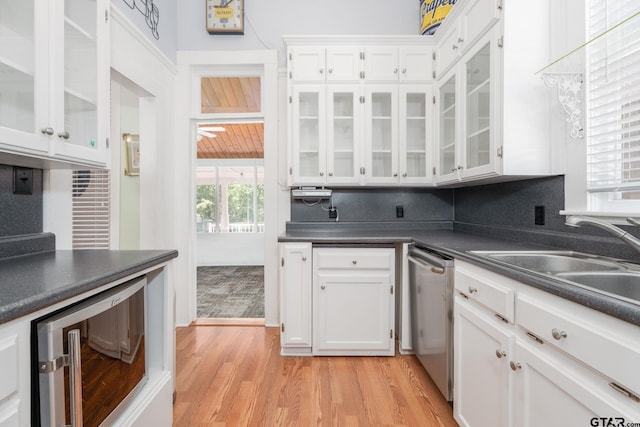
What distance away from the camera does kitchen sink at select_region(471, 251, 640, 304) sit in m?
1.06

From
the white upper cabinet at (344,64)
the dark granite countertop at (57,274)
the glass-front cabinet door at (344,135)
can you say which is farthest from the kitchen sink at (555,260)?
the white upper cabinet at (344,64)

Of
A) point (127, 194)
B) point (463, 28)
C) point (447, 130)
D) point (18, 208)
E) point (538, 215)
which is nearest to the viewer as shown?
point (18, 208)

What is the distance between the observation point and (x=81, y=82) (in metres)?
1.37

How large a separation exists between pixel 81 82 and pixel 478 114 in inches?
83.1

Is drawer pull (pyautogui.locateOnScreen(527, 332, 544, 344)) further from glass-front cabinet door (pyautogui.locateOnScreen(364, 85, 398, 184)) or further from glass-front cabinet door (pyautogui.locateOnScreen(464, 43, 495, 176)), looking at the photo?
glass-front cabinet door (pyautogui.locateOnScreen(364, 85, 398, 184))

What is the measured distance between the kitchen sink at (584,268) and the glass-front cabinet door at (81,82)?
1.79m

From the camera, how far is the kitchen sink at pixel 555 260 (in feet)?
4.45

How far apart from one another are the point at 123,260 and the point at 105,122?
68 cm

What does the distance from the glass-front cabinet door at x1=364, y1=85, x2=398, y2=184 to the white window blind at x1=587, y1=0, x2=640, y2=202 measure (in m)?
1.32

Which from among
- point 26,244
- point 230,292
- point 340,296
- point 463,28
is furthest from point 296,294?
point 463,28

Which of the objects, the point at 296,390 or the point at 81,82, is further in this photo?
the point at 296,390

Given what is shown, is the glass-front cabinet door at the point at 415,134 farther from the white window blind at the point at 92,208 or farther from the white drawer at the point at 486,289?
the white window blind at the point at 92,208

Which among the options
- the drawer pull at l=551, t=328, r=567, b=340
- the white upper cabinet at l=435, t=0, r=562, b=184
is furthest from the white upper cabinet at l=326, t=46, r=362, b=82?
the drawer pull at l=551, t=328, r=567, b=340

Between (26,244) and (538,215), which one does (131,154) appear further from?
(538,215)
